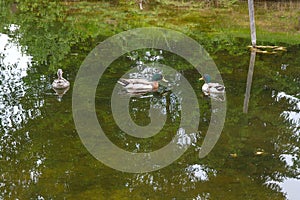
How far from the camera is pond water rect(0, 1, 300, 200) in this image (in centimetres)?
695

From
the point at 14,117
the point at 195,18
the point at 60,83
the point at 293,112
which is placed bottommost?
the point at 293,112

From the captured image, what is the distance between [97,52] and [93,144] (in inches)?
213

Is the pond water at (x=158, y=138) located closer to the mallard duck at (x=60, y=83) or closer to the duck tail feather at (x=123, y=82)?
the mallard duck at (x=60, y=83)

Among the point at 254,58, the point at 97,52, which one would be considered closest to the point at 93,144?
the point at 97,52

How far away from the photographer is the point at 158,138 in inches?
338

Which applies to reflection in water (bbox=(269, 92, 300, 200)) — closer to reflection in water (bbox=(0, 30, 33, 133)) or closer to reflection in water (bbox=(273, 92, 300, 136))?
reflection in water (bbox=(273, 92, 300, 136))

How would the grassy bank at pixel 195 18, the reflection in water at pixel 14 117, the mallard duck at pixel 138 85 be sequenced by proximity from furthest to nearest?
the grassy bank at pixel 195 18 < the mallard duck at pixel 138 85 < the reflection in water at pixel 14 117

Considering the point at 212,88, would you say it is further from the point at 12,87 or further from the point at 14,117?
the point at 12,87

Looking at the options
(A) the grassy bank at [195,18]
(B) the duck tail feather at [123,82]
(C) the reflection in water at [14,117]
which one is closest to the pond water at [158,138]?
(C) the reflection in water at [14,117]

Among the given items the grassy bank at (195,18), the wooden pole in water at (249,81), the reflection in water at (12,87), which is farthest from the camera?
the grassy bank at (195,18)

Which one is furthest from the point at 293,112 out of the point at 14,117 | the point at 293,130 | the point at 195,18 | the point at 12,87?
the point at 195,18

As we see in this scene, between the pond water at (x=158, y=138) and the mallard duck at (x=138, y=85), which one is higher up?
the mallard duck at (x=138, y=85)

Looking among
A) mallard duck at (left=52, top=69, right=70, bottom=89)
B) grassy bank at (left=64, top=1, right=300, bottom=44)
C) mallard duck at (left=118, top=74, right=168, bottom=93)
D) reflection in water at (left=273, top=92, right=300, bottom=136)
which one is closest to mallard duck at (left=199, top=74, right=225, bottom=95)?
mallard duck at (left=118, top=74, right=168, bottom=93)

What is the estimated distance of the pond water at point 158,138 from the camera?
695 cm
